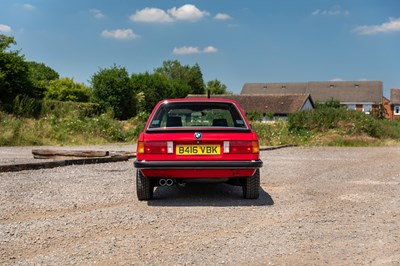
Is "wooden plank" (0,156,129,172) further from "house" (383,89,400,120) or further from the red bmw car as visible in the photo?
"house" (383,89,400,120)

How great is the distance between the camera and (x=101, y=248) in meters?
4.63

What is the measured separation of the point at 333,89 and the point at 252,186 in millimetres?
94060

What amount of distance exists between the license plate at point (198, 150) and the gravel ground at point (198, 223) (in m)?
0.78

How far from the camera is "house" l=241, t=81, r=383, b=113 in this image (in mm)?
91688

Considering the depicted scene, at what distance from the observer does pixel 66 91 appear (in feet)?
256

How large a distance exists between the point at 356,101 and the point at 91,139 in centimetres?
7730

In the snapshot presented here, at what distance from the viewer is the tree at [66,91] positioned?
77.4m

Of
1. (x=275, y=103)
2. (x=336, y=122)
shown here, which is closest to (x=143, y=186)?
(x=336, y=122)

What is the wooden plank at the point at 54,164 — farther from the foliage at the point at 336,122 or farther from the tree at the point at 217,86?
the tree at the point at 217,86

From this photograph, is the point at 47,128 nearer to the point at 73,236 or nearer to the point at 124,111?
→ the point at 73,236

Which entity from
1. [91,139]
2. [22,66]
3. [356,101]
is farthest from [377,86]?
[91,139]

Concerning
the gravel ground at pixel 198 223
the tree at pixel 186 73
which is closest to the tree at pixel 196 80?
the tree at pixel 186 73

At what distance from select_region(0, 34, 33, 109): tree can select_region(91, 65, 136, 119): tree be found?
21.1 metres

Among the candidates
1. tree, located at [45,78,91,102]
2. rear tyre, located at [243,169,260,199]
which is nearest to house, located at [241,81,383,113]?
tree, located at [45,78,91,102]
